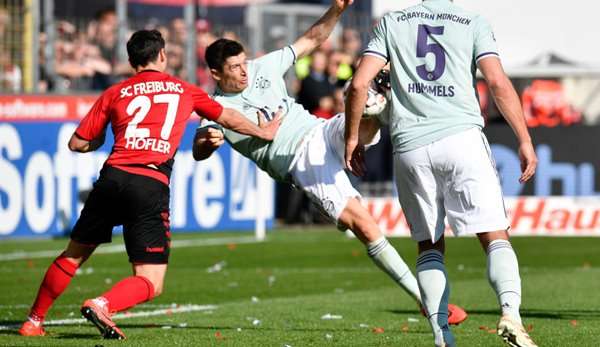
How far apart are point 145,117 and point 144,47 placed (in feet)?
1.50

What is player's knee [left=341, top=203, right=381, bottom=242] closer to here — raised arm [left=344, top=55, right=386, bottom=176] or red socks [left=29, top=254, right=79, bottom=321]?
raised arm [left=344, top=55, right=386, bottom=176]

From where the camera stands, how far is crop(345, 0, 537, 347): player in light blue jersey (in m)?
7.79

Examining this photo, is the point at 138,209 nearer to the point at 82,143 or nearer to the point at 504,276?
the point at 82,143

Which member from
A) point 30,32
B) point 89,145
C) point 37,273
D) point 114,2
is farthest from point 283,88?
point 114,2

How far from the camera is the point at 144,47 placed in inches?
364

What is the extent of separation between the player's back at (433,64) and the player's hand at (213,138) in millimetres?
1975

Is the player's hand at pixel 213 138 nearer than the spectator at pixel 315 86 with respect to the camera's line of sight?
Yes

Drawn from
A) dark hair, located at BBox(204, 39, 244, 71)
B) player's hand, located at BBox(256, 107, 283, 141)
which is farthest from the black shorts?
dark hair, located at BBox(204, 39, 244, 71)

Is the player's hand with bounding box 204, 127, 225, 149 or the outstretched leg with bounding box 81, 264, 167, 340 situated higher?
the player's hand with bounding box 204, 127, 225, 149

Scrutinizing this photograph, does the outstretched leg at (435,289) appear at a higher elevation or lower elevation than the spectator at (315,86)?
lower

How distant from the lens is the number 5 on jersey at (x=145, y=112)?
30.1 feet

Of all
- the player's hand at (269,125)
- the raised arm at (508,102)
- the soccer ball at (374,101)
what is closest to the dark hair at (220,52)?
the player's hand at (269,125)

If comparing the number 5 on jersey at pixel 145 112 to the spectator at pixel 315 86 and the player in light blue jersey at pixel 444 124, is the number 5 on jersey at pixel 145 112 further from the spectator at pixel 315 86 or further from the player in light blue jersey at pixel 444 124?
the spectator at pixel 315 86

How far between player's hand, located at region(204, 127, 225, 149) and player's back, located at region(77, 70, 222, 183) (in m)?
0.42
